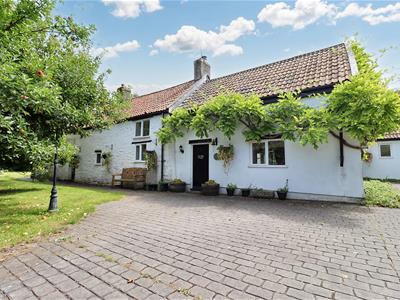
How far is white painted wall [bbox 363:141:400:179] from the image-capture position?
698 inches

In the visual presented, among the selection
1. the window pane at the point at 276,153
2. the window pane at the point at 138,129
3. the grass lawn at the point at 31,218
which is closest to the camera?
the grass lawn at the point at 31,218

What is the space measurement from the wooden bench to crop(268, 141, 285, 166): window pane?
25.6 ft

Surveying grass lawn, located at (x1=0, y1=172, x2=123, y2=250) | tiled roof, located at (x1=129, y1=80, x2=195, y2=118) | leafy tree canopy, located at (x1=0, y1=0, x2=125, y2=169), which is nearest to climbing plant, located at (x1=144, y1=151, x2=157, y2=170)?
tiled roof, located at (x1=129, y1=80, x2=195, y2=118)

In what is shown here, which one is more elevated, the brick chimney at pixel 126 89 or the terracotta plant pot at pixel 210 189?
the brick chimney at pixel 126 89

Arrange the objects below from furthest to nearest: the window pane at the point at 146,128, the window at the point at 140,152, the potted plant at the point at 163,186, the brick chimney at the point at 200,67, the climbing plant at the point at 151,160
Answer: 1. the brick chimney at the point at 200,67
2. the window at the point at 140,152
3. the window pane at the point at 146,128
4. the climbing plant at the point at 151,160
5. the potted plant at the point at 163,186

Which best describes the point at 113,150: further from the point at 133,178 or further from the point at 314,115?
the point at 314,115

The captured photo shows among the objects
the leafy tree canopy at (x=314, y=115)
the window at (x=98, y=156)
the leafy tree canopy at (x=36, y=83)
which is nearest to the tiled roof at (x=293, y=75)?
the leafy tree canopy at (x=314, y=115)

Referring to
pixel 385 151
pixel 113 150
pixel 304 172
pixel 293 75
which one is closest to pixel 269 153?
pixel 304 172

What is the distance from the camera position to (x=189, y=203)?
897cm

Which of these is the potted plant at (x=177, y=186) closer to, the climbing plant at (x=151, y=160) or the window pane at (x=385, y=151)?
the climbing plant at (x=151, y=160)

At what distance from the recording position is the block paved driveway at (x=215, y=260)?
9.26ft

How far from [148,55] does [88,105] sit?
5870 millimetres

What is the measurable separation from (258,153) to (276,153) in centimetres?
85

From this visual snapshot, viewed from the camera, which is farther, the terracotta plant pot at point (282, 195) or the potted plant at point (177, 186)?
the potted plant at point (177, 186)
